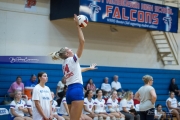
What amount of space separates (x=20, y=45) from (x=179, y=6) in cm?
872

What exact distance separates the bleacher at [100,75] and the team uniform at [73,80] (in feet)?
21.3

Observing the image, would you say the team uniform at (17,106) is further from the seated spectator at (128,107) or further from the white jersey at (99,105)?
the seated spectator at (128,107)

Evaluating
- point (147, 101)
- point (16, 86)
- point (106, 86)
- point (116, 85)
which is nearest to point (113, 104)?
point (106, 86)

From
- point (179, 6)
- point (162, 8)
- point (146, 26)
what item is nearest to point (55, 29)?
point (146, 26)

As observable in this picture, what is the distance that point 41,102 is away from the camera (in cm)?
603

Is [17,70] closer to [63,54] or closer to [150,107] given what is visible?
[150,107]

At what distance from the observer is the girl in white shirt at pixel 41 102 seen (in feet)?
19.5

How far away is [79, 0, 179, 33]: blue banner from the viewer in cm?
1304

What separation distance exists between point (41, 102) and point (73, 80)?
1.13m

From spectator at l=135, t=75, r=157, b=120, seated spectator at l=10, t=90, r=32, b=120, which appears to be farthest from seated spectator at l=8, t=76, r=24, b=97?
spectator at l=135, t=75, r=157, b=120

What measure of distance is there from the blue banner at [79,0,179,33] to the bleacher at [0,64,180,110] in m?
2.00

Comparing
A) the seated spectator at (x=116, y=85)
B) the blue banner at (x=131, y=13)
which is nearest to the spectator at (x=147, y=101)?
the blue banner at (x=131, y=13)

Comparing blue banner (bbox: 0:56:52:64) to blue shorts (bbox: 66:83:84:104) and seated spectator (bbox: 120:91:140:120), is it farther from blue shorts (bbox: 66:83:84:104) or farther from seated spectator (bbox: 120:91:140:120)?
blue shorts (bbox: 66:83:84:104)

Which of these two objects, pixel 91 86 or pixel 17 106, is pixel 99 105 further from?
pixel 17 106
